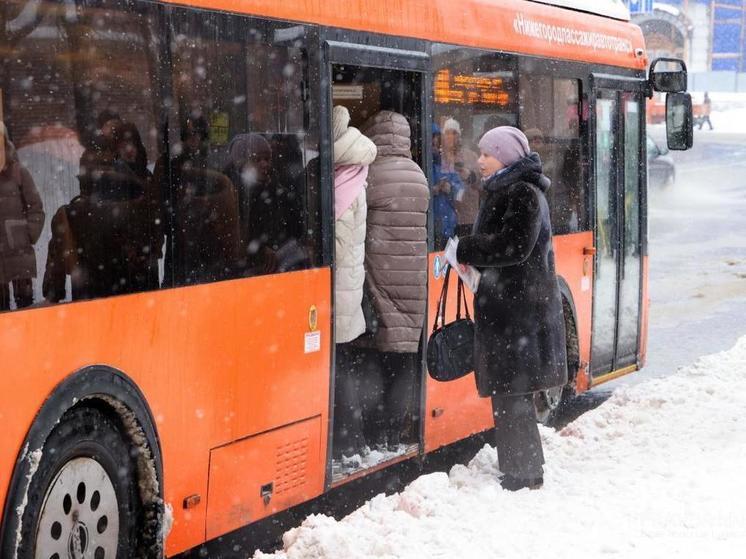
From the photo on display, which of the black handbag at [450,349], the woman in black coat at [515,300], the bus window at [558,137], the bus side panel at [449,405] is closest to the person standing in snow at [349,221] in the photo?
the black handbag at [450,349]

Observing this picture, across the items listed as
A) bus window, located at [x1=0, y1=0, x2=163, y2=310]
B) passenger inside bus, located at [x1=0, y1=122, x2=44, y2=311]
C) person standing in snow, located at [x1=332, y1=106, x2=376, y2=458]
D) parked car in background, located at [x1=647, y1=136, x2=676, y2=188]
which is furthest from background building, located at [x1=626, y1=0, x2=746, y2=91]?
passenger inside bus, located at [x1=0, y1=122, x2=44, y2=311]

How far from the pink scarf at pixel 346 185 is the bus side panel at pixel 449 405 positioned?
3.02 ft

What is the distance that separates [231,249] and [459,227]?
242 cm

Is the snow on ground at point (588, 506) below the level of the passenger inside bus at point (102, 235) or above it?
below

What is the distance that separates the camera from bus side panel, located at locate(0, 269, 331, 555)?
4.60 m

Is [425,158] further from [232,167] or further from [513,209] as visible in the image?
[232,167]

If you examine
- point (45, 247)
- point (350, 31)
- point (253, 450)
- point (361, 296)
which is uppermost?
point (350, 31)

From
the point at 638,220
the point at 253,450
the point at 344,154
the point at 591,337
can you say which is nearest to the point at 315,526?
the point at 253,450

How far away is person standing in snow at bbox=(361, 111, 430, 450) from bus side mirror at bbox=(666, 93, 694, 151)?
3754 mm

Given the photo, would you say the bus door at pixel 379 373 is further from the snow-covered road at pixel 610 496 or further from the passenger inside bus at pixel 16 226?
the passenger inside bus at pixel 16 226

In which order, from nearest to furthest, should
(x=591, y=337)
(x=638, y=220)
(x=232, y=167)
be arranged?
(x=232, y=167) → (x=591, y=337) → (x=638, y=220)

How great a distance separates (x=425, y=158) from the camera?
24.5 ft

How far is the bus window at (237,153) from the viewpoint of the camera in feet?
17.9

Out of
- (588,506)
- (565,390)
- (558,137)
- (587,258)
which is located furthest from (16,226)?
(565,390)
